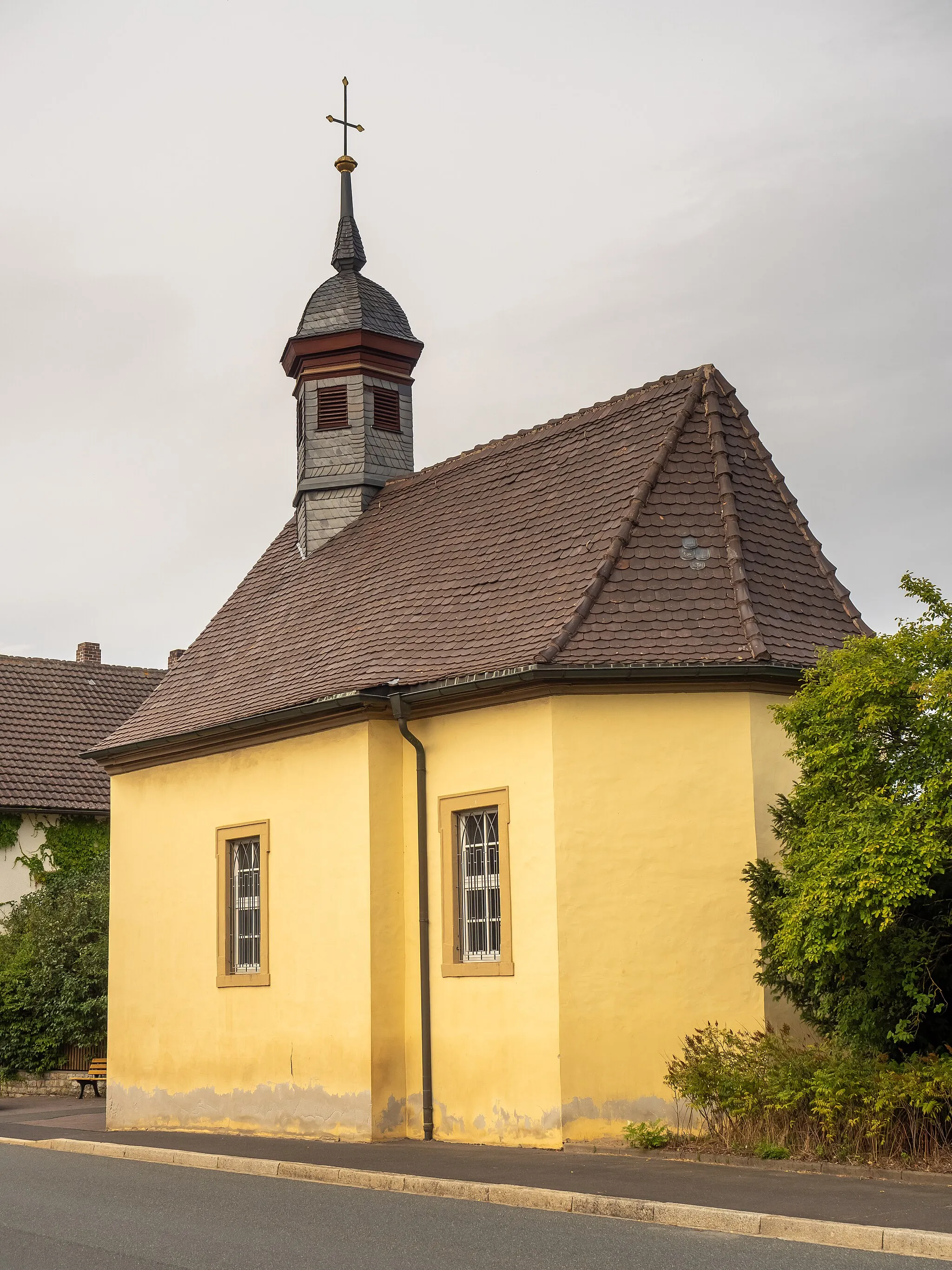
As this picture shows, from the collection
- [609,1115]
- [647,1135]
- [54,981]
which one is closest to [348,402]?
[54,981]

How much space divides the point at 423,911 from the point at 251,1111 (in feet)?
10.9

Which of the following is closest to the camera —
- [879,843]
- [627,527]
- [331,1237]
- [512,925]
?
[331,1237]

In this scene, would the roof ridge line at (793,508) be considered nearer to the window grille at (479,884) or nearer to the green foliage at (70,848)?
the window grille at (479,884)

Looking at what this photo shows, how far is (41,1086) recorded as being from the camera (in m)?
23.1

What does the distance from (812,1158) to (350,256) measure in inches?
619

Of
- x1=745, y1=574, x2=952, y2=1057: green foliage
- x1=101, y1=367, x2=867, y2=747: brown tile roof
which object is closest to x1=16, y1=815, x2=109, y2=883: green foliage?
x1=101, y1=367, x2=867, y2=747: brown tile roof

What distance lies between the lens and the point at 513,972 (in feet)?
43.9

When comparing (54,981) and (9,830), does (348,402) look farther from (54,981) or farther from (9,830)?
(9,830)

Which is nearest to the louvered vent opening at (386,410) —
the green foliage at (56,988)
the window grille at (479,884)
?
the window grille at (479,884)

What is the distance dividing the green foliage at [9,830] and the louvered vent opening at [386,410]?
426 inches

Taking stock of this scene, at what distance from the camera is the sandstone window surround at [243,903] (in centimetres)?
1612

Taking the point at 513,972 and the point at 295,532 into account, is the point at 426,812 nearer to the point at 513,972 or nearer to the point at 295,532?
the point at 513,972

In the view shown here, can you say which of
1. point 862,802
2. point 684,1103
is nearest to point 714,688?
point 862,802

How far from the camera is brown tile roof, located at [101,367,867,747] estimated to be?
13.8 m
